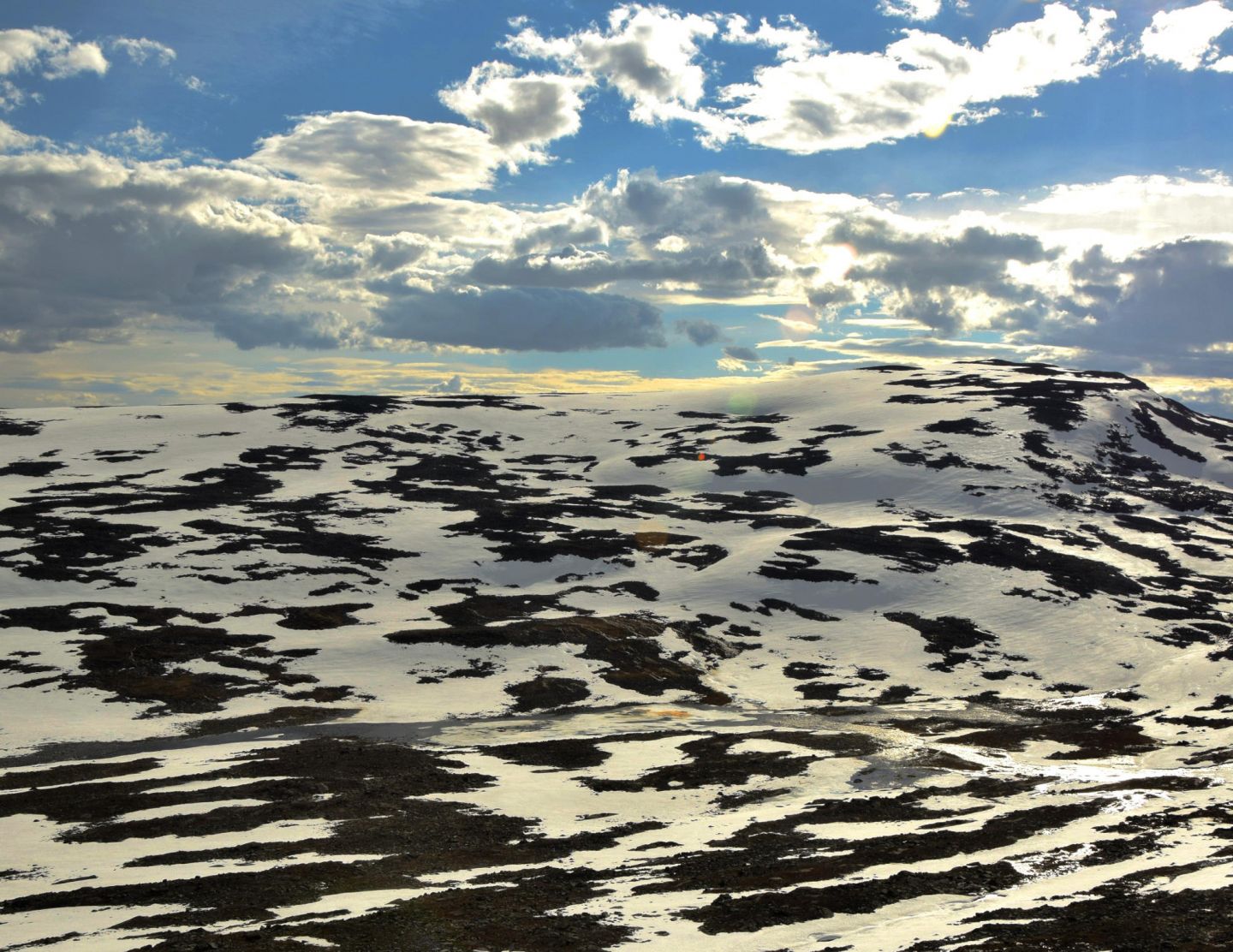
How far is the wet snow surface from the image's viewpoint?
33.1 m

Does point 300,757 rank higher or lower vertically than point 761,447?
lower

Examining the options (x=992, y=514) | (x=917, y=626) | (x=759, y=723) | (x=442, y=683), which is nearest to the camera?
(x=759, y=723)

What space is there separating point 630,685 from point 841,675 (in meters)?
21.7

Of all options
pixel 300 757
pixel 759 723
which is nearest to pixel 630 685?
pixel 759 723

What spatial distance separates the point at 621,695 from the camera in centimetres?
8094

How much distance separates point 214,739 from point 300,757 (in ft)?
37.1

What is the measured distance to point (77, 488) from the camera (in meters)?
149

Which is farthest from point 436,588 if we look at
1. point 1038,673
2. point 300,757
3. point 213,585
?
point 1038,673

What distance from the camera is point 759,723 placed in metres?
73.6

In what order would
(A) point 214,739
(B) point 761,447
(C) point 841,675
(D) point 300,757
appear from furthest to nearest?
(B) point 761,447 < (C) point 841,675 < (A) point 214,739 < (D) point 300,757

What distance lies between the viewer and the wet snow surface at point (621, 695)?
33094mm

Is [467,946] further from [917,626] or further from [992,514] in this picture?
[992,514]

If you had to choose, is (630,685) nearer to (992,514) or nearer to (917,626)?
(917,626)

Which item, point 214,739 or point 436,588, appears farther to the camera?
point 436,588
